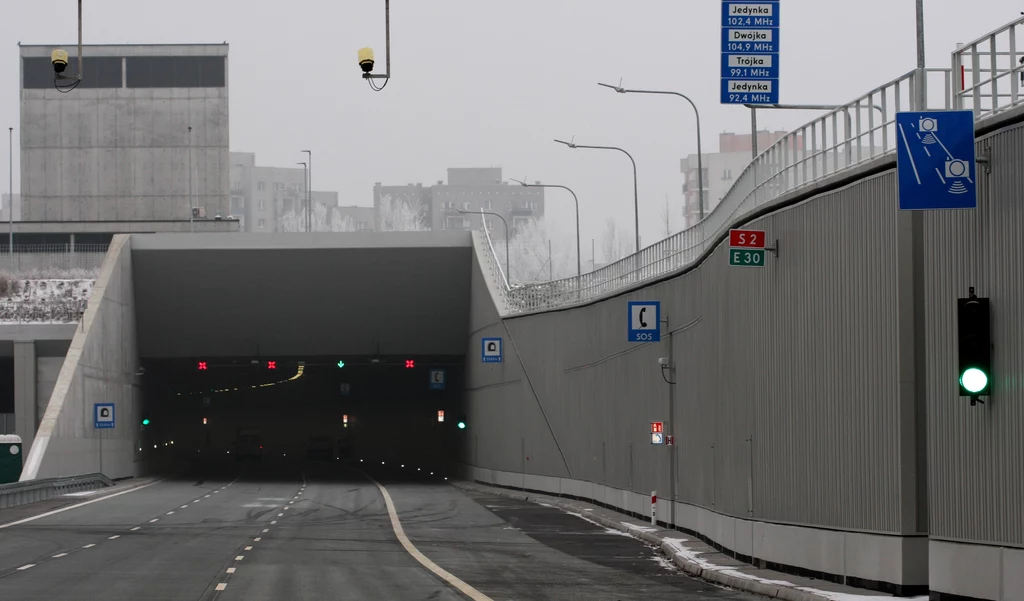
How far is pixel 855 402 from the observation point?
63.7 ft

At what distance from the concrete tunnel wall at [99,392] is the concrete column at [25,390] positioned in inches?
166

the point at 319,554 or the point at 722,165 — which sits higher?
the point at 722,165

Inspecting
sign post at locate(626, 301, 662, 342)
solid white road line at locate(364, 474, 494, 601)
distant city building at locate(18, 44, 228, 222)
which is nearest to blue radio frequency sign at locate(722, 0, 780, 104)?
solid white road line at locate(364, 474, 494, 601)

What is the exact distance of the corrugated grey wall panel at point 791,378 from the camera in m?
18.7

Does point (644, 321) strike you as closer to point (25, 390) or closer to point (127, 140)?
point (25, 390)

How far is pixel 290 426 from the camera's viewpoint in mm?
104688

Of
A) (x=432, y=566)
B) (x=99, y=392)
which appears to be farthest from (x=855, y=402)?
(x=99, y=392)

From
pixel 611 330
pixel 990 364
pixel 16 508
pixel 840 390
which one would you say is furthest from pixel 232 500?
pixel 990 364

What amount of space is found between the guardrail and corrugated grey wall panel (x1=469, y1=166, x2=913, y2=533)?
19.8 meters

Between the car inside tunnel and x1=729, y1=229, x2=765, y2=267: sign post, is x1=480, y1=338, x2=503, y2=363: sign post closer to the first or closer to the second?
the car inside tunnel

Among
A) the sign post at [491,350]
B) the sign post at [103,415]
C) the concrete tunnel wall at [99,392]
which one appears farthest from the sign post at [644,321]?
the sign post at [103,415]

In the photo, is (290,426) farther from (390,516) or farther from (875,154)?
(875,154)

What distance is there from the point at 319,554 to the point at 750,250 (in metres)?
10.7

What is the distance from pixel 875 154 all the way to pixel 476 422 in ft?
149
